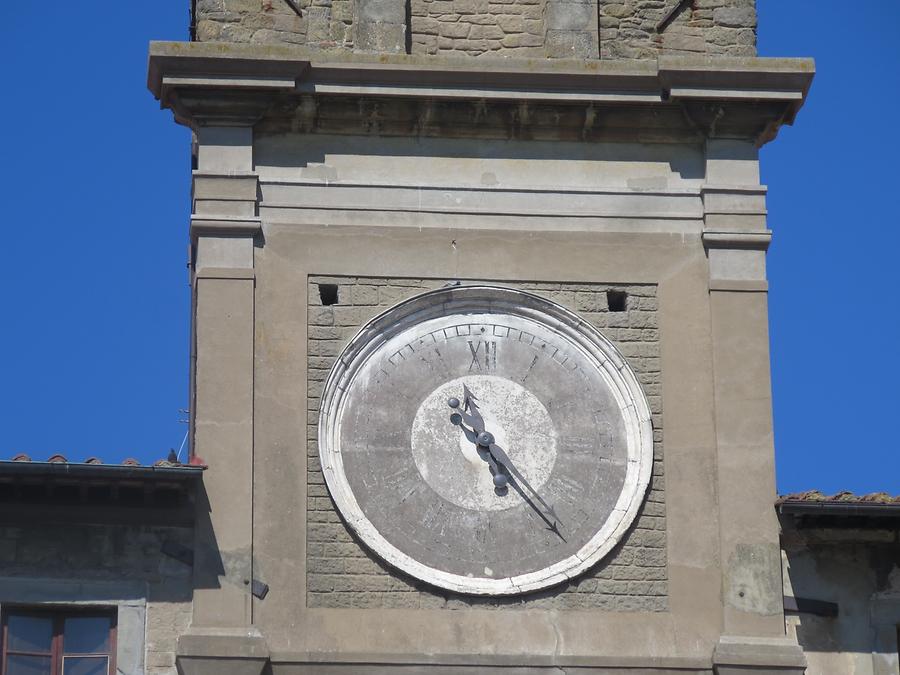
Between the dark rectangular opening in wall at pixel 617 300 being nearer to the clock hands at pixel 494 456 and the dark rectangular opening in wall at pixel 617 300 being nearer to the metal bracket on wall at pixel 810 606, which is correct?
the clock hands at pixel 494 456

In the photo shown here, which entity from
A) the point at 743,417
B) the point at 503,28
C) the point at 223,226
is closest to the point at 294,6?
the point at 503,28

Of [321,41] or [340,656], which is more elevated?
[321,41]

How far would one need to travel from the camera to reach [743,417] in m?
22.2

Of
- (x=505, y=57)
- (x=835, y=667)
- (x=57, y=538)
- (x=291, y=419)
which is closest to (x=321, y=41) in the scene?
(x=505, y=57)

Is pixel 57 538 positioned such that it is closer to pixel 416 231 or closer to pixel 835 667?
pixel 416 231

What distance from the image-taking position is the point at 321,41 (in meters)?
23.4

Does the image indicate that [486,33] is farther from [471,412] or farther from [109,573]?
[109,573]

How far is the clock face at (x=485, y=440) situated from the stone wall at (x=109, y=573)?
1494 millimetres

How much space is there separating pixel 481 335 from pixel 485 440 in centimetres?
100

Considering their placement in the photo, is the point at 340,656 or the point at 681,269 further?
the point at 681,269

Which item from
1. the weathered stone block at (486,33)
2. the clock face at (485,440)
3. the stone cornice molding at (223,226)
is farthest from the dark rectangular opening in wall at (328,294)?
the weathered stone block at (486,33)

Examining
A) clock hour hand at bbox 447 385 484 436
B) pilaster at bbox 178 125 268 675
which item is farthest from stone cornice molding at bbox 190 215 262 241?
clock hour hand at bbox 447 385 484 436

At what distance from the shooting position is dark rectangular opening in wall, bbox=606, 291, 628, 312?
74.1 feet

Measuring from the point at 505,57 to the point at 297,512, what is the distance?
175 inches
